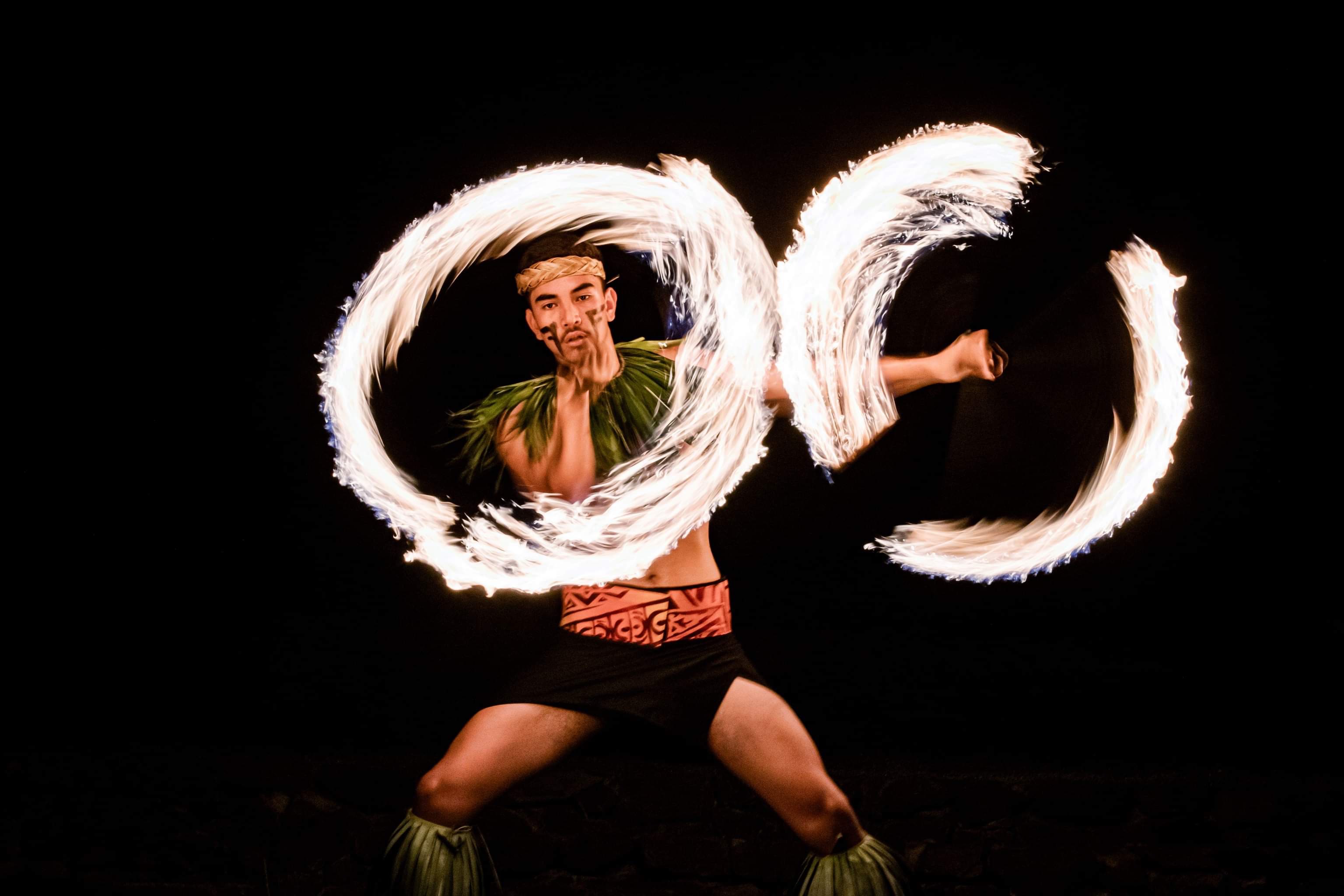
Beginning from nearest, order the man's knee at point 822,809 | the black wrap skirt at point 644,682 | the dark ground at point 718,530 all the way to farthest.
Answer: the man's knee at point 822,809 → the black wrap skirt at point 644,682 → the dark ground at point 718,530

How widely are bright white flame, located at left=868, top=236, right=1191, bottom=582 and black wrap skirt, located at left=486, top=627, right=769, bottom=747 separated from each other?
0.77 metres

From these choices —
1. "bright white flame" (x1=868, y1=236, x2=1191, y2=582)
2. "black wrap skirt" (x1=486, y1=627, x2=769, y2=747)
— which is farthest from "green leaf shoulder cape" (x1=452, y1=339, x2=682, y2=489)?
"bright white flame" (x1=868, y1=236, x2=1191, y2=582)

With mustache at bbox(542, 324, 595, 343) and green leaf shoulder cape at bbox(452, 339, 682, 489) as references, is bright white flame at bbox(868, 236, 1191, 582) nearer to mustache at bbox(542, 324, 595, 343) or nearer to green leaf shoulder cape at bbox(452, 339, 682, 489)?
green leaf shoulder cape at bbox(452, 339, 682, 489)

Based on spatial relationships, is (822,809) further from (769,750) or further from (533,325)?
(533,325)

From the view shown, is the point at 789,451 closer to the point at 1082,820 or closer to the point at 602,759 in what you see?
the point at 602,759

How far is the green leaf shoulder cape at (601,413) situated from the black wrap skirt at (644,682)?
0.53 m

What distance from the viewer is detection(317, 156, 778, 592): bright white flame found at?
286 centimetres

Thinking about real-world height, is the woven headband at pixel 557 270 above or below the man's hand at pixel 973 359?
above

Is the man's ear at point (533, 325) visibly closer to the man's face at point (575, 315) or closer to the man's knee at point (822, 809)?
the man's face at point (575, 315)

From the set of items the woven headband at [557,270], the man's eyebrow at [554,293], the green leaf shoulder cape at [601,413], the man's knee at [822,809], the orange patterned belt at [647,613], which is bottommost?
the man's knee at [822,809]

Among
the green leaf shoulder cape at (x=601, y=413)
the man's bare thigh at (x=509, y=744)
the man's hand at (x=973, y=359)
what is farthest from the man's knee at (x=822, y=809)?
the man's hand at (x=973, y=359)

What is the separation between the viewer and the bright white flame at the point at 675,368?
2855mm

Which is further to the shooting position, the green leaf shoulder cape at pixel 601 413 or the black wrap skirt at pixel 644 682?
the green leaf shoulder cape at pixel 601 413

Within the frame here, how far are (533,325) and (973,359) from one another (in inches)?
50.8
